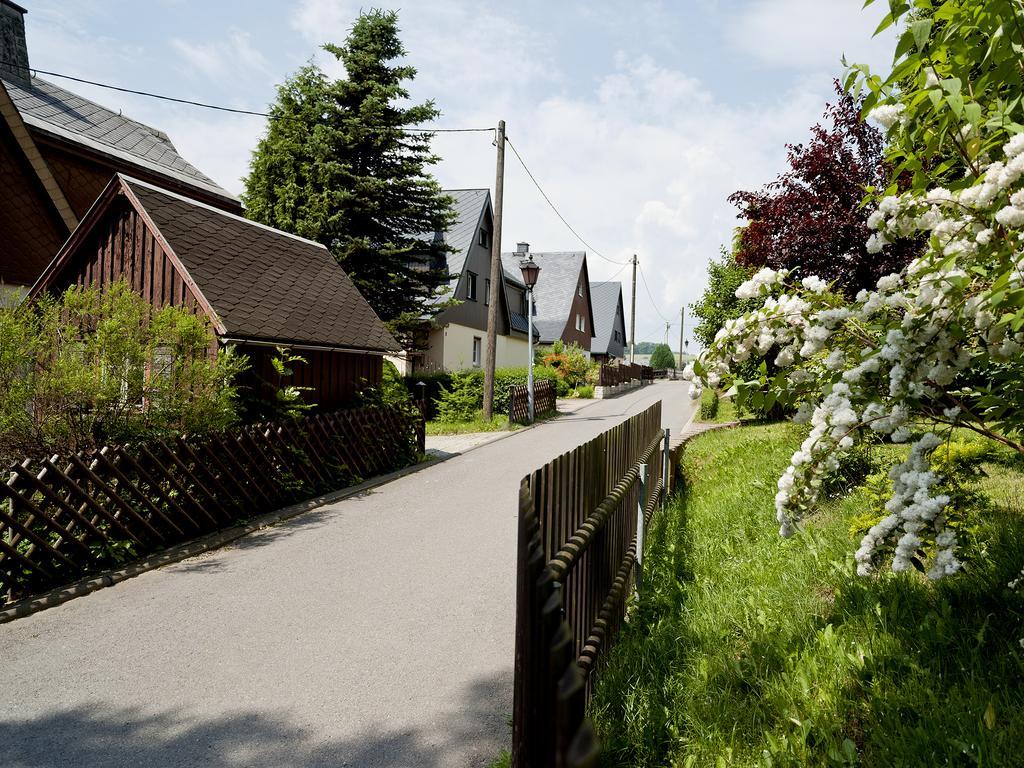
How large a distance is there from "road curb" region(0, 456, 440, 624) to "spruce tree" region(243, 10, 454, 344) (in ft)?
39.0

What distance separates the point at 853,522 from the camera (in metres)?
4.86

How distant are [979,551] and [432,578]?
4329 millimetres

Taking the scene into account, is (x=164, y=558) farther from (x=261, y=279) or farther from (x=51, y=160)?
(x=51, y=160)

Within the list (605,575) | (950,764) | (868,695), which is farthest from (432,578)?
(950,764)

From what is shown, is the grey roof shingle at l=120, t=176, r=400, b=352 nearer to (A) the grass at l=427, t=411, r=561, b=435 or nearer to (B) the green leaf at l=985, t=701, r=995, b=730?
(A) the grass at l=427, t=411, r=561, b=435

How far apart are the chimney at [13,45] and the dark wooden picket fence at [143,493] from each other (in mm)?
16706

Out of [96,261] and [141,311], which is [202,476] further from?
[96,261]

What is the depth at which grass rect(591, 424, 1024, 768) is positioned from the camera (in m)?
2.85

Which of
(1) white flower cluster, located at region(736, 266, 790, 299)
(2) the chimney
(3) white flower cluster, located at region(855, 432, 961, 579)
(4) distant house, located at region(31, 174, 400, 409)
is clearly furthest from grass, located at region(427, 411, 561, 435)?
(3) white flower cluster, located at region(855, 432, 961, 579)

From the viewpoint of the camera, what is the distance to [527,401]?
21719 millimetres

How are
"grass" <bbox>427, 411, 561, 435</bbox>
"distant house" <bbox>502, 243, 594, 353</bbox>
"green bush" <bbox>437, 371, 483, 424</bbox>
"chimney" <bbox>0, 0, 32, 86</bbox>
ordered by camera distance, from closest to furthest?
1. "chimney" <bbox>0, 0, 32, 86</bbox>
2. "grass" <bbox>427, 411, 561, 435</bbox>
3. "green bush" <bbox>437, 371, 483, 424</bbox>
4. "distant house" <bbox>502, 243, 594, 353</bbox>

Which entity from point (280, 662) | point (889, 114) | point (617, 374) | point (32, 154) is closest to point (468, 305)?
point (617, 374)

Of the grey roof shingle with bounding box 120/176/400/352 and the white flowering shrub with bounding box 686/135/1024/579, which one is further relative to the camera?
the grey roof shingle with bounding box 120/176/400/352

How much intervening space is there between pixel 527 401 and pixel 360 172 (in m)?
9.13
